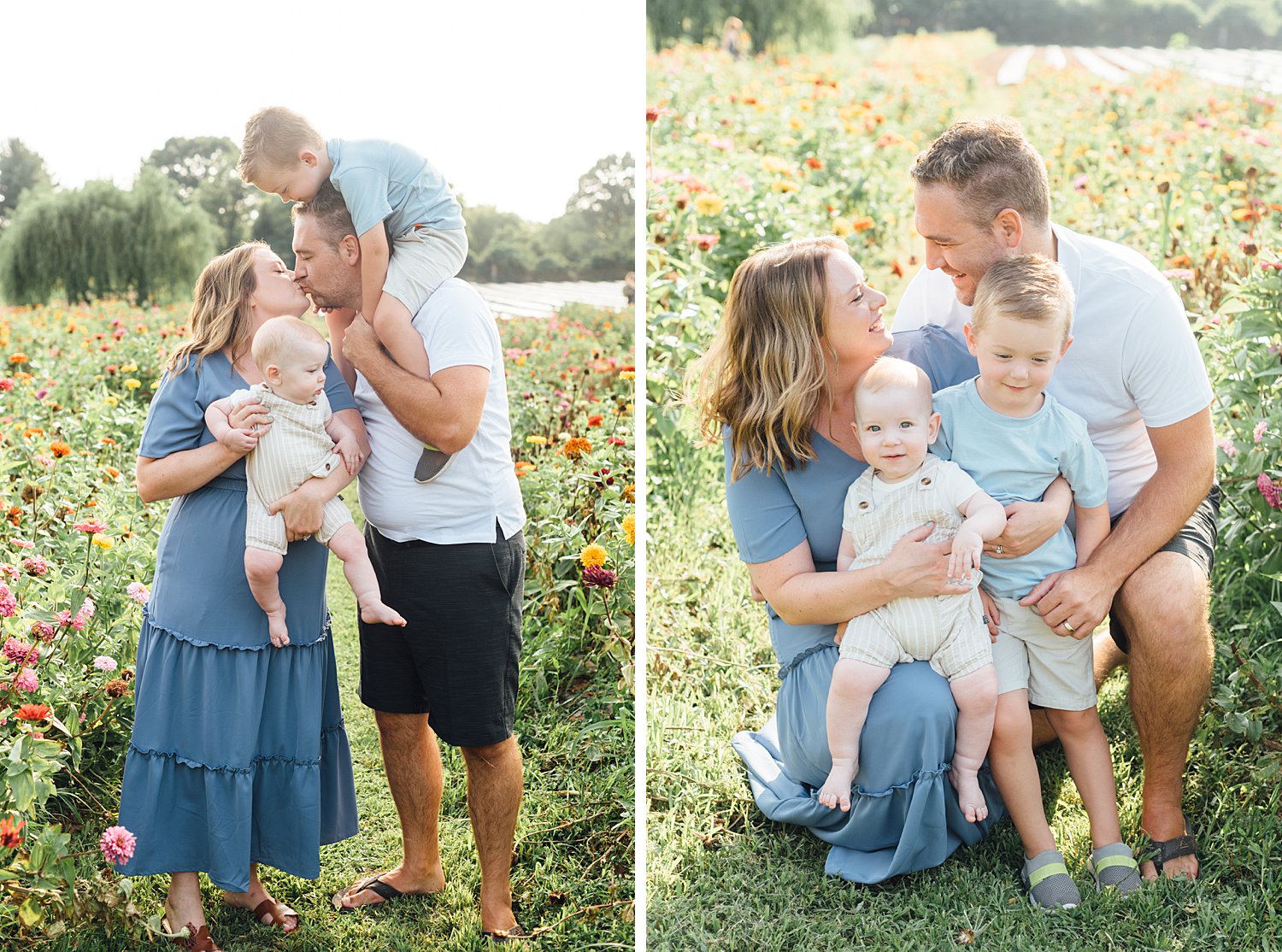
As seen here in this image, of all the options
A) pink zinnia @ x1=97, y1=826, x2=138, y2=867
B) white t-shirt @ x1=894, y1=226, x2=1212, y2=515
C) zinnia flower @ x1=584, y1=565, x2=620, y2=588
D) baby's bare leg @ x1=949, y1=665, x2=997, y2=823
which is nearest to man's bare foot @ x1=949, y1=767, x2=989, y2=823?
baby's bare leg @ x1=949, y1=665, x2=997, y2=823

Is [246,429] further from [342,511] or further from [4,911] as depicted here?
[4,911]

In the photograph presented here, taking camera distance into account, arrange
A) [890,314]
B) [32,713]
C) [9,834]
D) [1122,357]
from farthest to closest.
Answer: [890,314]
[1122,357]
[32,713]
[9,834]

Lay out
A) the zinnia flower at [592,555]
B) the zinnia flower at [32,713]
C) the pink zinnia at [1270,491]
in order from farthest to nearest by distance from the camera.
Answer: the zinnia flower at [592,555] → the pink zinnia at [1270,491] → the zinnia flower at [32,713]

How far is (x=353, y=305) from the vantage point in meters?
2.15

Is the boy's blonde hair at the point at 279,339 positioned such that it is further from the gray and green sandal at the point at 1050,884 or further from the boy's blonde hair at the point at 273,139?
the gray and green sandal at the point at 1050,884

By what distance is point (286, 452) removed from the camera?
6.71 ft

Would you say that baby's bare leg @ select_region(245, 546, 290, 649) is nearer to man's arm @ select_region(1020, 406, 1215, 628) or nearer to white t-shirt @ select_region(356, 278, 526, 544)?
white t-shirt @ select_region(356, 278, 526, 544)

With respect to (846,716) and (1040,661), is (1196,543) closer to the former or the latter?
(1040,661)

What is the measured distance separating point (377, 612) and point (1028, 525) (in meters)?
1.29

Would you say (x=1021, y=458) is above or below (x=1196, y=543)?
above

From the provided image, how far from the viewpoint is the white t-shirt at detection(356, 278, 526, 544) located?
212 centimetres

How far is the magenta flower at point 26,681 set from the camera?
82.7 inches

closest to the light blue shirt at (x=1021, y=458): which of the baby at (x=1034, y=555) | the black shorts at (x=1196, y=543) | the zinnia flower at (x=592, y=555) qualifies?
the baby at (x=1034, y=555)

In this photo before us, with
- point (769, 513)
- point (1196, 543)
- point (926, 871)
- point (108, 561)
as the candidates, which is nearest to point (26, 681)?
point (108, 561)
